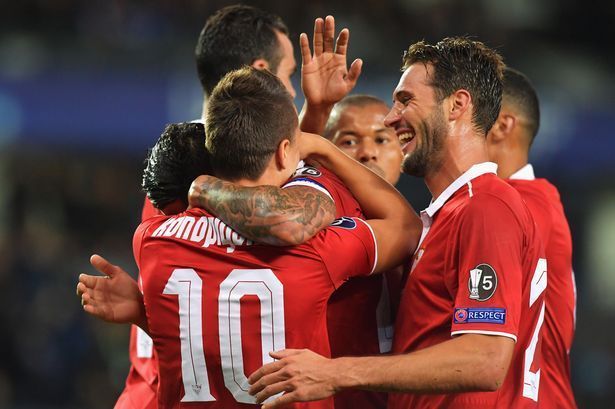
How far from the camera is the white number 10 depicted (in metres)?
3.18

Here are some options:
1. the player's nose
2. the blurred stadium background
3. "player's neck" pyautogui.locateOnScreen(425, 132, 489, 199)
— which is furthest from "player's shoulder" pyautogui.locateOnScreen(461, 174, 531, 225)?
the blurred stadium background

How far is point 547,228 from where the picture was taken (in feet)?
14.9

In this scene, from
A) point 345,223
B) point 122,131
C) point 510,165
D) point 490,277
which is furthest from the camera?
point 122,131

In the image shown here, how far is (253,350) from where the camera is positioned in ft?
10.5

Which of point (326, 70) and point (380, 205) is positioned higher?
point (326, 70)

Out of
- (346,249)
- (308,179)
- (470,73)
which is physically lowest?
(346,249)

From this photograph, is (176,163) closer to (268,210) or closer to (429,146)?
(268,210)

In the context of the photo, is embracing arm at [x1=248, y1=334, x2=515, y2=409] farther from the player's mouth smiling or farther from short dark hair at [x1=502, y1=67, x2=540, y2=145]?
short dark hair at [x1=502, y1=67, x2=540, y2=145]

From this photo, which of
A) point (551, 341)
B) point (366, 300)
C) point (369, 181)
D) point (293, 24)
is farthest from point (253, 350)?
point (293, 24)

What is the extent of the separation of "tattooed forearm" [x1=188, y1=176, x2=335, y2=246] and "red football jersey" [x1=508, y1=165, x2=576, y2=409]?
5.50ft

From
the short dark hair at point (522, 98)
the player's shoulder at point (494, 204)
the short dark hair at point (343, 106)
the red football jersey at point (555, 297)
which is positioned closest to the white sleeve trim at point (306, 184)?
the player's shoulder at point (494, 204)

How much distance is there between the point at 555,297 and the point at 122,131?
26.7 feet

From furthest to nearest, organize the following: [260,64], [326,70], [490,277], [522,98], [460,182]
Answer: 1. [522,98]
2. [260,64]
3. [326,70]
4. [460,182]
5. [490,277]

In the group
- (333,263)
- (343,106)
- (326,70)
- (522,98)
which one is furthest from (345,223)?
(522,98)
